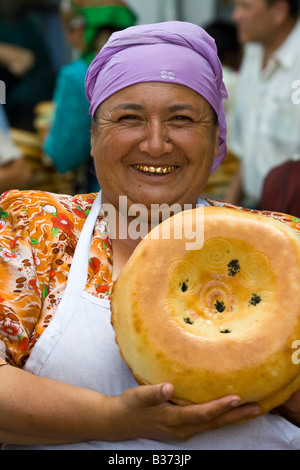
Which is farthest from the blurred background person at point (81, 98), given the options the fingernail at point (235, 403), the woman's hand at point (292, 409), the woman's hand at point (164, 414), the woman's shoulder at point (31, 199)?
the fingernail at point (235, 403)

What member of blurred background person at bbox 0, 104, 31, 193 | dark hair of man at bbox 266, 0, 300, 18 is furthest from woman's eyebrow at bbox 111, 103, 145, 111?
dark hair of man at bbox 266, 0, 300, 18

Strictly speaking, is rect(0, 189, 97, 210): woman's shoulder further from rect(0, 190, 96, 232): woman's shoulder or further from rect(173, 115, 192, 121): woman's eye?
rect(173, 115, 192, 121): woman's eye

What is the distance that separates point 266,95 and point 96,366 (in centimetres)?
322

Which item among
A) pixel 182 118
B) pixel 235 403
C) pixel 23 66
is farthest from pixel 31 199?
pixel 23 66

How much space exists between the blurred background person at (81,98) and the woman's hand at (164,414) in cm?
254

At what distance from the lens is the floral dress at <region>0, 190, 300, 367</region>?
1926 mm

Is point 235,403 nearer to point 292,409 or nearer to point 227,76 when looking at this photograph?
point 292,409

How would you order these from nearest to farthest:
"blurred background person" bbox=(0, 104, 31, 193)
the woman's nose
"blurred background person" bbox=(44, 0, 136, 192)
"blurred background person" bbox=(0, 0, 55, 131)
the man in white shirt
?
the woman's nose, "blurred background person" bbox=(0, 104, 31, 193), "blurred background person" bbox=(44, 0, 136, 192), the man in white shirt, "blurred background person" bbox=(0, 0, 55, 131)

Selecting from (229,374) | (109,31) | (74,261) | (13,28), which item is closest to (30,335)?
(74,261)

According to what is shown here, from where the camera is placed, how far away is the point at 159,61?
210cm

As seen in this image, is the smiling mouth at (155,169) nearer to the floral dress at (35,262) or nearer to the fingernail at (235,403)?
the floral dress at (35,262)

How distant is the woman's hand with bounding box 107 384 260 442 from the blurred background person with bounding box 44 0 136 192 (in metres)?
2.54

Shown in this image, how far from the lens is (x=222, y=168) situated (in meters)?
5.35

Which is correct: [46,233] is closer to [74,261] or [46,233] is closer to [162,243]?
[74,261]
